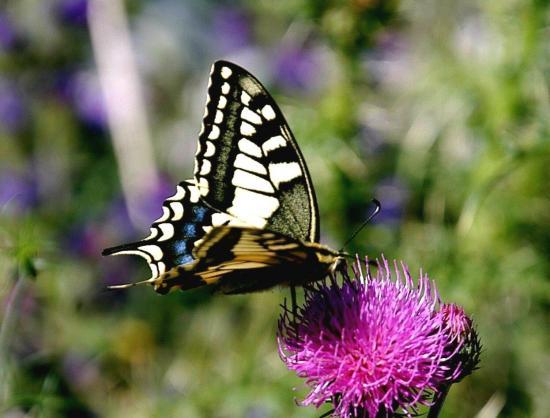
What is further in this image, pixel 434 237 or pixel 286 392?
pixel 434 237

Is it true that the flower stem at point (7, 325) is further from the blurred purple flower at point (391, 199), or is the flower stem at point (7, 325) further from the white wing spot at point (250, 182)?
the blurred purple flower at point (391, 199)

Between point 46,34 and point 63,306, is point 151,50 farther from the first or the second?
point 63,306

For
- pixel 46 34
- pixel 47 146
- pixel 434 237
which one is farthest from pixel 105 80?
pixel 434 237

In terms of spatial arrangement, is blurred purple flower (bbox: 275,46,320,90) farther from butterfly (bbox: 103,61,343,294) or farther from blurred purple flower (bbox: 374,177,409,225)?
butterfly (bbox: 103,61,343,294)

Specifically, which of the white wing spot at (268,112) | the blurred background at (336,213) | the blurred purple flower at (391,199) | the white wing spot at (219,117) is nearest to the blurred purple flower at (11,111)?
the blurred background at (336,213)

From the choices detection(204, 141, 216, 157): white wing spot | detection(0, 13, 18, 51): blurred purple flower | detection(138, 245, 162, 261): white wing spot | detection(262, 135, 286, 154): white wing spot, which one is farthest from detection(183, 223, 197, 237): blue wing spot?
detection(0, 13, 18, 51): blurred purple flower

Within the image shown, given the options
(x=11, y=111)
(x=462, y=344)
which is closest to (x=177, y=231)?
(x=462, y=344)

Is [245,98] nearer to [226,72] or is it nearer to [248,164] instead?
[226,72]
